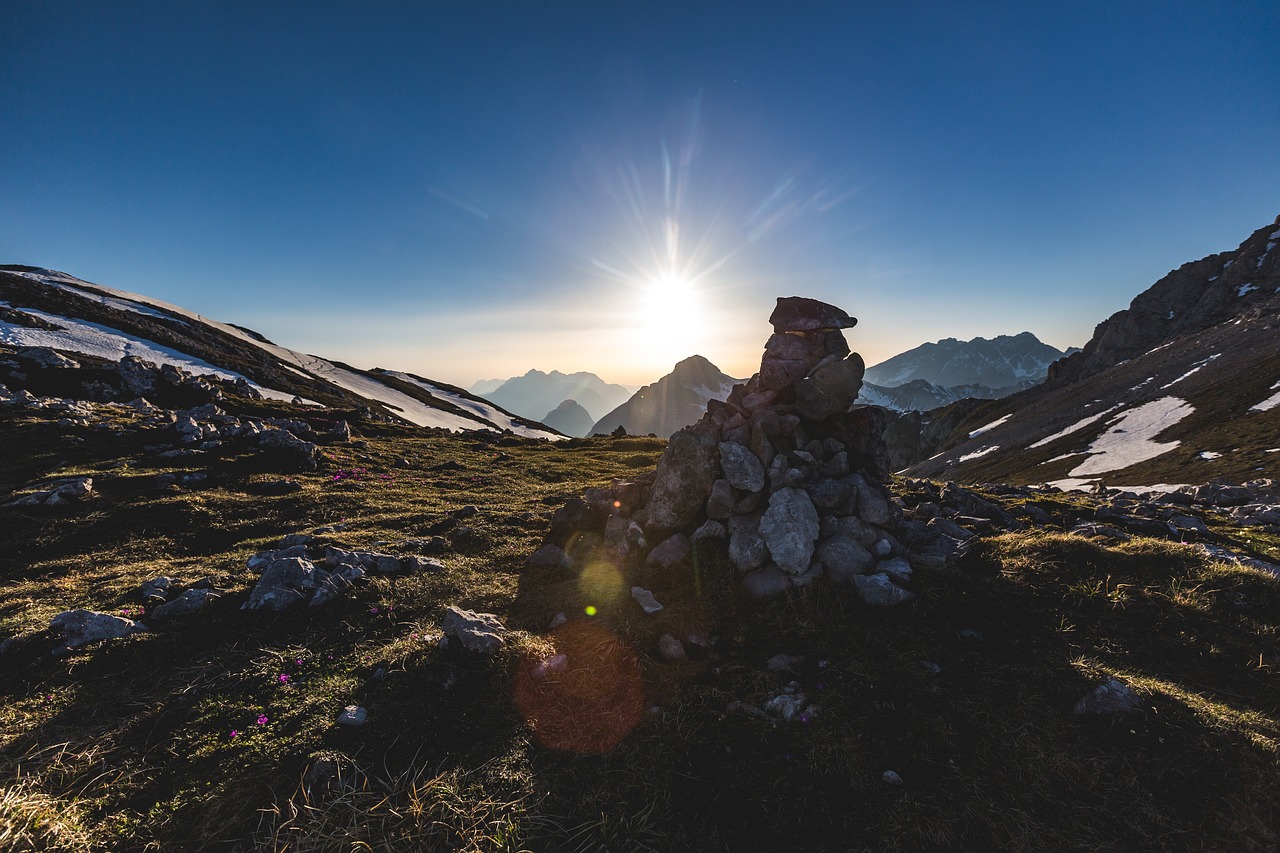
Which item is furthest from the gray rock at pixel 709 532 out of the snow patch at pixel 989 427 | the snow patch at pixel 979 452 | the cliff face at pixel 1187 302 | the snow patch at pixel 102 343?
the cliff face at pixel 1187 302

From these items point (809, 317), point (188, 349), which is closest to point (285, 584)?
point (809, 317)

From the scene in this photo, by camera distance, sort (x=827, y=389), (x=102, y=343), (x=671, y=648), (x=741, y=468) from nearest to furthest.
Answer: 1. (x=671, y=648)
2. (x=741, y=468)
3. (x=827, y=389)
4. (x=102, y=343)

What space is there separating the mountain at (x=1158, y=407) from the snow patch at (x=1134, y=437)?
10.9 inches

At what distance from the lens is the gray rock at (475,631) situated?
24.6 feet

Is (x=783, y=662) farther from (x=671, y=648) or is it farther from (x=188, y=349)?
(x=188, y=349)

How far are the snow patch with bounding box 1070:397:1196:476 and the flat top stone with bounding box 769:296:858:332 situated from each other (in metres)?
72.3

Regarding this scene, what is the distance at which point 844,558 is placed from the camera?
30.6 ft

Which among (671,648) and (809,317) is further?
(809,317)

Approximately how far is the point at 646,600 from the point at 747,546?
2485mm

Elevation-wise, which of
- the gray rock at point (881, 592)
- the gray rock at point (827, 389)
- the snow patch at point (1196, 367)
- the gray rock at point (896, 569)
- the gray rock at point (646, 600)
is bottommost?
the gray rock at point (646, 600)

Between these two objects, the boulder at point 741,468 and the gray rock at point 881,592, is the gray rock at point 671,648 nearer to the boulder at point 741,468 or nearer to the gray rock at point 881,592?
the gray rock at point 881,592

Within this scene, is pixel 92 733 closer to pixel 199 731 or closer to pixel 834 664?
pixel 199 731

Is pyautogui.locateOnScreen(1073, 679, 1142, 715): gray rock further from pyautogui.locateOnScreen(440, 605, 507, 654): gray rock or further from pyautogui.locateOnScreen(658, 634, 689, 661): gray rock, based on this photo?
pyautogui.locateOnScreen(440, 605, 507, 654): gray rock

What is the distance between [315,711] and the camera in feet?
20.8
